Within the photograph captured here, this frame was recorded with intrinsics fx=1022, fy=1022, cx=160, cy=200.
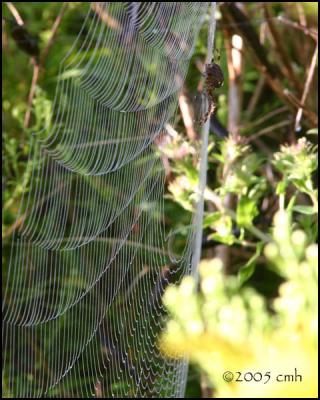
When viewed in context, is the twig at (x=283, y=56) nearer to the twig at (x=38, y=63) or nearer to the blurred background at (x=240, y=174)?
the blurred background at (x=240, y=174)

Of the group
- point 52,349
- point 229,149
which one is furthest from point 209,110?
point 52,349

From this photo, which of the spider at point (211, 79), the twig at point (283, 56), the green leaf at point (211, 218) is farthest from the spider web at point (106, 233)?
the spider at point (211, 79)

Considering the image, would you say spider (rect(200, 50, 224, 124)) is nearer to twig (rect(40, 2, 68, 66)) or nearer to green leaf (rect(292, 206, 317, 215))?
green leaf (rect(292, 206, 317, 215))

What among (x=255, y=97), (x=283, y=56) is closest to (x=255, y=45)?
(x=283, y=56)

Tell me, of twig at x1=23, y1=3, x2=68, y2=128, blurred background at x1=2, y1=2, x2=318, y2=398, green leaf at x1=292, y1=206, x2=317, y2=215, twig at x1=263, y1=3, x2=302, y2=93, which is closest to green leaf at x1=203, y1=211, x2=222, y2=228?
blurred background at x1=2, y1=2, x2=318, y2=398

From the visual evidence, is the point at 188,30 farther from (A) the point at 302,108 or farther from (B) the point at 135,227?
(B) the point at 135,227

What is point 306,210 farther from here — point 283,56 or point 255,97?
point 255,97
